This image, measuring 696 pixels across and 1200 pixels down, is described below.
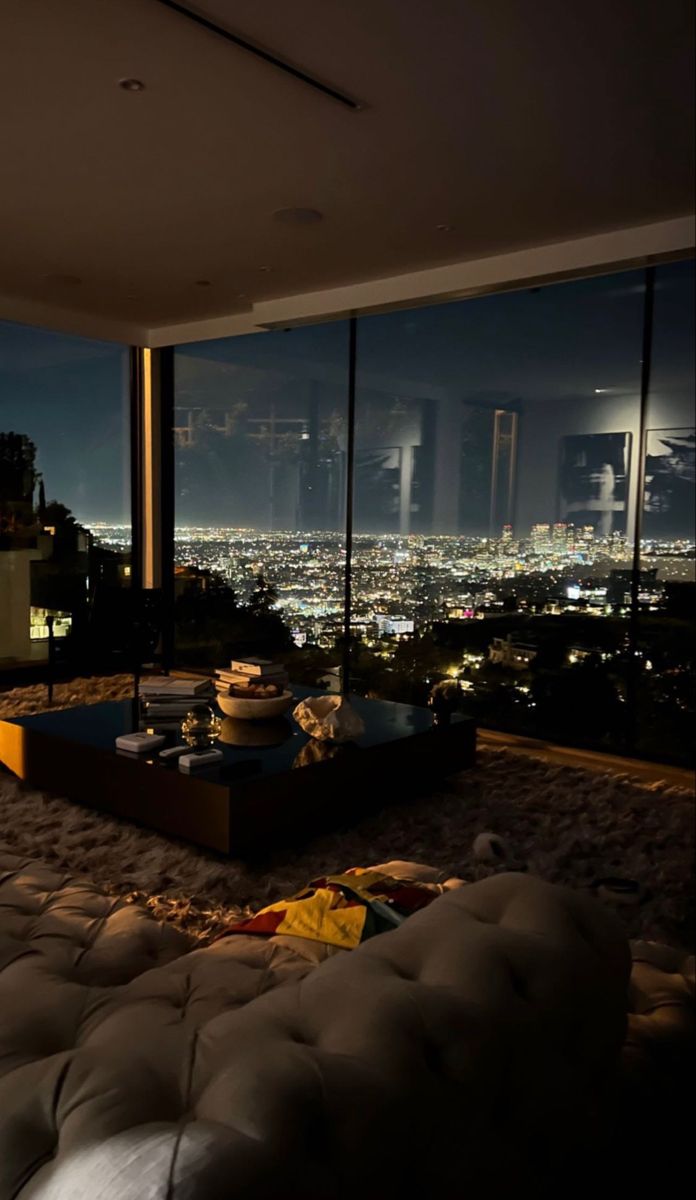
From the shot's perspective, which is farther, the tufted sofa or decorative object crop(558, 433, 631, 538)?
decorative object crop(558, 433, 631, 538)

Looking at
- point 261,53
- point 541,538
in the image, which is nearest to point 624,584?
point 541,538

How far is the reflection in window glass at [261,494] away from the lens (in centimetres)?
655

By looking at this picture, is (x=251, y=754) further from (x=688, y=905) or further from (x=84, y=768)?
(x=688, y=905)

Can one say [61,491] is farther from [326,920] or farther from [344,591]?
[326,920]

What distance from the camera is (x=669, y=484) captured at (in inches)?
191

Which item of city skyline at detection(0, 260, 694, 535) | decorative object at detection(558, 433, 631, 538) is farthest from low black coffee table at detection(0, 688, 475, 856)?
city skyline at detection(0, 260, 694, 535)

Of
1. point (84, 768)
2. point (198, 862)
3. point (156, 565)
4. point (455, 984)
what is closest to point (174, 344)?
point (156, 565)

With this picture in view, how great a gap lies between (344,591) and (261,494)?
1168 mm

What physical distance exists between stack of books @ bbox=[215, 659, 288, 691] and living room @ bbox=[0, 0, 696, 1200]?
0.02m

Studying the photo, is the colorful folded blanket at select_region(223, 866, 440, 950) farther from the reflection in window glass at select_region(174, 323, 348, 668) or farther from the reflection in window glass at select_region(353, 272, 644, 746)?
the reflection in window glass at select_region(174, 323, 348, 668)

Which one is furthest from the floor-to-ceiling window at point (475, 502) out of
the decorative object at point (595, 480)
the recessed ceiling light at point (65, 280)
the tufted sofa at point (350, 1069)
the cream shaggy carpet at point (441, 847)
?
the tufted sofa at point (350, 1069)

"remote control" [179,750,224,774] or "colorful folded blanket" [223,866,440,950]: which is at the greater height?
"colorful folded blanket" [223,866,440,950]

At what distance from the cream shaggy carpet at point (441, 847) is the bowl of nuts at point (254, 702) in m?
0.71

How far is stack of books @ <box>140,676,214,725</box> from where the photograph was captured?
420cm
